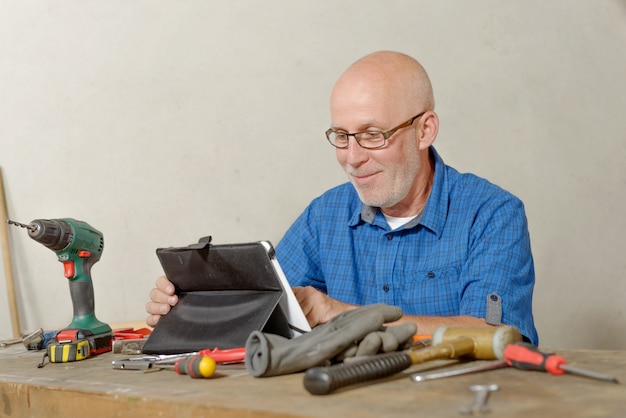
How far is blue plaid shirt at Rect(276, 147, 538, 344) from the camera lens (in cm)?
198

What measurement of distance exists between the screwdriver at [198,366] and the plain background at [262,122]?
2051 mm

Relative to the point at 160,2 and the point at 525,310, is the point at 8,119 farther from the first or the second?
the point at 525,310

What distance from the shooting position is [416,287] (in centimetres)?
217

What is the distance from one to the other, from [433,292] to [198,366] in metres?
0.93

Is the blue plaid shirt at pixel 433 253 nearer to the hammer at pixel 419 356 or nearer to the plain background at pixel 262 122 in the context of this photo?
the hammer at pixel 419 356

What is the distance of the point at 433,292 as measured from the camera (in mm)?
2135

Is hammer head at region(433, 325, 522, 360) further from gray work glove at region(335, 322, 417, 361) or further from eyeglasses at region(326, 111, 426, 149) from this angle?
eyeglasses at region(326, 111, 426, 149)

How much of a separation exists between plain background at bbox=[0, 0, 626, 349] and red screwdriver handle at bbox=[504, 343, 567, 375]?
7.33ft

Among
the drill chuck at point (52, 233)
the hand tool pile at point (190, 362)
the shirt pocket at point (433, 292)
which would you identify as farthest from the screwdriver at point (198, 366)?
the shirt pocket at point (433, 292)

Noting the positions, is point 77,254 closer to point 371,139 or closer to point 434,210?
point 371,139

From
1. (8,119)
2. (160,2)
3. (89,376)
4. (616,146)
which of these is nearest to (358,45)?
(160,2)

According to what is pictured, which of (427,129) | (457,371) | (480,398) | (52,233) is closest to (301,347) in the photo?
(457,371)

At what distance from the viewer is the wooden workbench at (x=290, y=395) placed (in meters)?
1.03

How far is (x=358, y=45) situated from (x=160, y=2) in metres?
0.88
